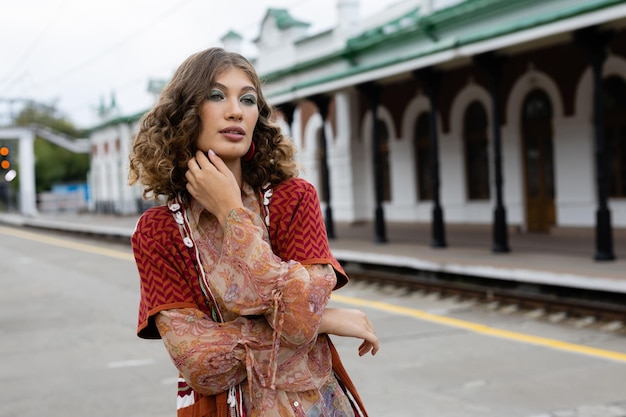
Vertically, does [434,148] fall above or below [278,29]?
below

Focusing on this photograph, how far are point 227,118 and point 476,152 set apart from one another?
63.2ft

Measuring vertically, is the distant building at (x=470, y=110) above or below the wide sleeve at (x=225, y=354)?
above

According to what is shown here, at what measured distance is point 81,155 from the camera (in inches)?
3297

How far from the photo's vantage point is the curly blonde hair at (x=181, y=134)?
2.00m

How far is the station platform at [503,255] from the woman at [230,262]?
841 centimetres

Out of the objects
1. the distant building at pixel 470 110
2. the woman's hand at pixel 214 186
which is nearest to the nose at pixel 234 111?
the woman's hand at pixel 214 186

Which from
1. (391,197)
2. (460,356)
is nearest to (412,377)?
(460,356)

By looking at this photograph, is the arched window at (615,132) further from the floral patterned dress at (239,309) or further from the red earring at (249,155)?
the floral patterned dress at (239,309)

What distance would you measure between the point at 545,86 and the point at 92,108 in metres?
46.1

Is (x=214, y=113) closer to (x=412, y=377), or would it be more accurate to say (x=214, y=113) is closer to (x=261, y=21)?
(x=412, y=377)

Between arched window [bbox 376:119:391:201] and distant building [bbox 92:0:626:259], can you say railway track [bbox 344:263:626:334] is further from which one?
arched window [bbox 376:119:391:201]

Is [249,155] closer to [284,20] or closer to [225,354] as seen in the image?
[225,354]

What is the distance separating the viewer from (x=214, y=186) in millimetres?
1936

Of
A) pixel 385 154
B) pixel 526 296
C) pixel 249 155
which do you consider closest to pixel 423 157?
pixel 385 154
